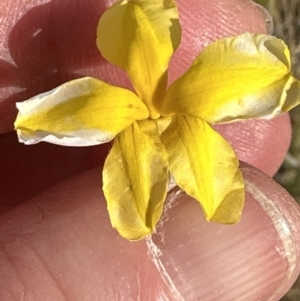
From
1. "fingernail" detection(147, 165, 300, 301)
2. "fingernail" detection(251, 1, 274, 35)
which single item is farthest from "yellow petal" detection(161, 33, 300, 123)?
"fingernail" detection(251, 1, 274, 35)

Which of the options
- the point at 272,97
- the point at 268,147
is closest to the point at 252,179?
the point at 272,97

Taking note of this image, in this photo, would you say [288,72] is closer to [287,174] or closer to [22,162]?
[22,162]

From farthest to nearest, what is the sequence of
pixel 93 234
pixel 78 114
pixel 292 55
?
pixel 292 55 → pixel 93 234 → pixel 78 114

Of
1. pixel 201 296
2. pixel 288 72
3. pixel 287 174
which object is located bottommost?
pixel 287 174

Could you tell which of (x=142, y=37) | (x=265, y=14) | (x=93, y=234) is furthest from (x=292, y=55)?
(x=142, y=37)

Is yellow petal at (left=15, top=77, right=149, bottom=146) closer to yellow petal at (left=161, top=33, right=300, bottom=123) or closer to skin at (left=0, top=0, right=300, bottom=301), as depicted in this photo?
yellow petal at (left=161, top=33, right=300, bottom=123)

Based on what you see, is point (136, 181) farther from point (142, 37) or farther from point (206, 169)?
point (142, 37)

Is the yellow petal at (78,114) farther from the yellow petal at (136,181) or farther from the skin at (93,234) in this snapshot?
the skin at (93,234)
